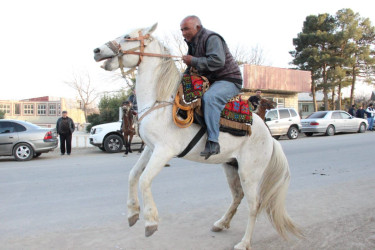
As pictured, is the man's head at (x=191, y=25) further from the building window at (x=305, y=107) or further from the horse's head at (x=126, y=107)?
the building window at (x=305, y=107)

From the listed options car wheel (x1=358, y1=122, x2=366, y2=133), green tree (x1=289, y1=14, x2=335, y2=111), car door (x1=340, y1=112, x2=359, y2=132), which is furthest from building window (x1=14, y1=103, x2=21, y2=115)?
car wheel (x1=358, y1=122, x2=366, y2=133)

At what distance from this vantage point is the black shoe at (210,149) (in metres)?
3.28

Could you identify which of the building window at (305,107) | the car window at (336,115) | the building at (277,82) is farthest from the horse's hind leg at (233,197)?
the building window at (305,107)

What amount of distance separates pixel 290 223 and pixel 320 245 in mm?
394

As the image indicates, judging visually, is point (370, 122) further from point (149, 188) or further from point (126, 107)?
point (149, 188)

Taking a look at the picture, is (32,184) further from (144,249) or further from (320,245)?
(320,245)

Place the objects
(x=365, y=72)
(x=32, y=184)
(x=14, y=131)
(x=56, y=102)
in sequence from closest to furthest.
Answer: (x=32, y=184) → (x=14, y=131) → (x=365, y=72) → (x=56, y=102)

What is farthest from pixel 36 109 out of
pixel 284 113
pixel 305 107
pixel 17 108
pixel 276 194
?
pixel 276 194

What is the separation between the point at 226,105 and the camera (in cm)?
362

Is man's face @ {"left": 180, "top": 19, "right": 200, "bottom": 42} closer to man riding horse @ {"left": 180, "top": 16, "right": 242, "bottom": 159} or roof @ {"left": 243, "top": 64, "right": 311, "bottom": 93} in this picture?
man riding horse @ {"left": 180, "top": 16, "right": 242, "bottom": 159}

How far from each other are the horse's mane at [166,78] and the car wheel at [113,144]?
11.6 metres

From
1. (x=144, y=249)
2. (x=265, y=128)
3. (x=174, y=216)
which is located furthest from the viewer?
(x=174, y=216)

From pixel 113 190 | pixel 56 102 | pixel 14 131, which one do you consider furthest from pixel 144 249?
pixel 56 102

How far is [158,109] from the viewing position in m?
3.27
